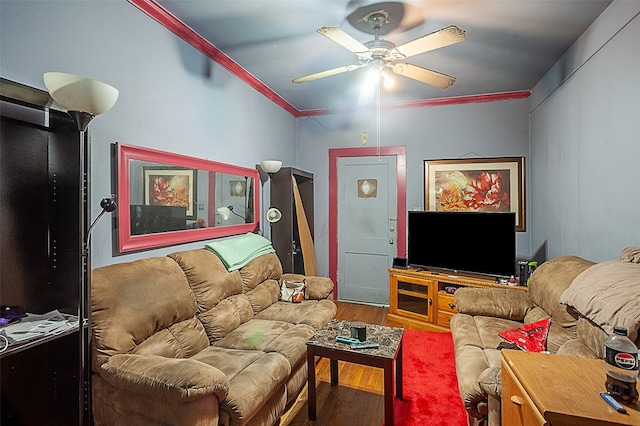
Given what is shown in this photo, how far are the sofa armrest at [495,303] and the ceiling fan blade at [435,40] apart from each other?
2.11m

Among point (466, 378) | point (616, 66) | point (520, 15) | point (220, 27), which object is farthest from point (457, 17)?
point (466, 378)

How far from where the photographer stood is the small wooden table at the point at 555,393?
105 centimetres

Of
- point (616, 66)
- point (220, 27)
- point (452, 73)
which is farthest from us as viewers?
point (452, 73)

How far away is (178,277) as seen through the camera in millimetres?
2258

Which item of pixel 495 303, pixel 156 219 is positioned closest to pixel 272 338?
pixel 156 219

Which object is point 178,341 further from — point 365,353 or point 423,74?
point 423,74

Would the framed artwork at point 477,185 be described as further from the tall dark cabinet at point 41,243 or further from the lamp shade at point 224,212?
the tall dark cabinet at point 41,243

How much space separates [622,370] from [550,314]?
1431 mm

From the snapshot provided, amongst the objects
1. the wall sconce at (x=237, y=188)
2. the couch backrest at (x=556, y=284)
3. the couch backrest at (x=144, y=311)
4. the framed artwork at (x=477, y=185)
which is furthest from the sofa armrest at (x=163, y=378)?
the framed artwork at (x=477, y=185)

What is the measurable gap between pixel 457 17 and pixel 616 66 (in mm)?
1102

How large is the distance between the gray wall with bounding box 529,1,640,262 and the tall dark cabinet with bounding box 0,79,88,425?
3.15 meters

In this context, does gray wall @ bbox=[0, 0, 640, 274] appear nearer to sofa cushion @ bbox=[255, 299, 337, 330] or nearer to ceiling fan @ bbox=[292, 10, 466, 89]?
sofa cushion @ bbox=[255, 299, 337, 330]

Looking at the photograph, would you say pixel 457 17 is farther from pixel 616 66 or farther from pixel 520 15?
pixel 616 66

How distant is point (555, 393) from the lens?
3.80 feet
